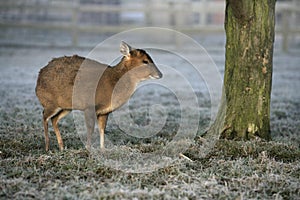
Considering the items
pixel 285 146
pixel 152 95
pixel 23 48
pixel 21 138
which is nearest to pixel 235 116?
pixel 285 146

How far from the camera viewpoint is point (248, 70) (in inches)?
254

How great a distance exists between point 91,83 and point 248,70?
181 cm

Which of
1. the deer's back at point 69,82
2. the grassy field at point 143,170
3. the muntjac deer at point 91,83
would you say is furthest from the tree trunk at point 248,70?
the deer's back at point 69,82

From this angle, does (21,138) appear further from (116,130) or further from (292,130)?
(292,130)

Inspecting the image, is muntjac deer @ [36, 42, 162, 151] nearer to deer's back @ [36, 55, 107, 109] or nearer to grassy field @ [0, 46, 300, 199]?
deer's back @ [36, 55, 107, 109]

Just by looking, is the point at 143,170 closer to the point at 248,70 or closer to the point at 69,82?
the point at 69,82

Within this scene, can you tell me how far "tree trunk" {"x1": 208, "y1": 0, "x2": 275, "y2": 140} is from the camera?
21.1 feet

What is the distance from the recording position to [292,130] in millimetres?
7715

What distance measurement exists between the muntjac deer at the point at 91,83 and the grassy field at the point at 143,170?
17.1 inches

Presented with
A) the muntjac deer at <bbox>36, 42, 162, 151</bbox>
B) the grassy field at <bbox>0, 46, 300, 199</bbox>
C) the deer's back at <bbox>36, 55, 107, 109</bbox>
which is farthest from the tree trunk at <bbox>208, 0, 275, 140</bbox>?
the deer's back at <bbox>36, 55, 107, 109</bbox>

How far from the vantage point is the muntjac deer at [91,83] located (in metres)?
5.93

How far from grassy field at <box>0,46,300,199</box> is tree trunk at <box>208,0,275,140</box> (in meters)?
0.32

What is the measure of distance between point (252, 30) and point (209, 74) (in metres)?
7.77

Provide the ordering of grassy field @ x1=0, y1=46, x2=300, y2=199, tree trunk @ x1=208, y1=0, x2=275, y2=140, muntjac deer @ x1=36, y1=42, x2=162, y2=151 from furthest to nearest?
1. tree trunk @ x1=208, y1=0, x2=275, y2=140
2. muntjac deer @ x1=36, y1=42, x2=162, y2=151
3. grassy field @ x1=0, y1=46, x2=300, y2=199
